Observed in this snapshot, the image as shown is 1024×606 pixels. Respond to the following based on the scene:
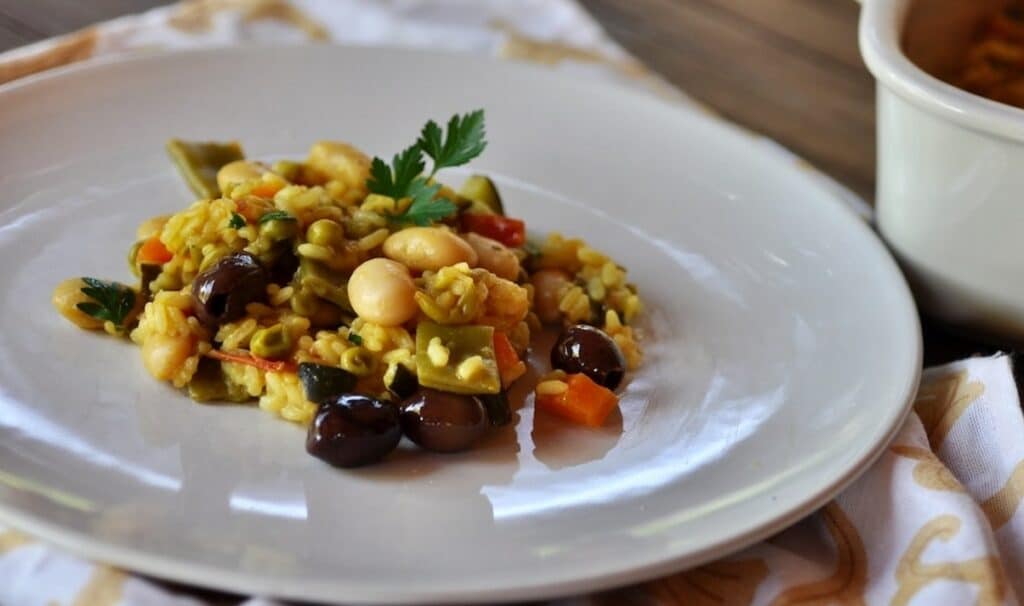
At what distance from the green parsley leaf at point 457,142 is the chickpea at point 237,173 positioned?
0.99 feet

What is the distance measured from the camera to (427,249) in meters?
1.83

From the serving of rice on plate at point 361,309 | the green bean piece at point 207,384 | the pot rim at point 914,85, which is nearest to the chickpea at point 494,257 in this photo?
the serving of rice on plate at point 361,309

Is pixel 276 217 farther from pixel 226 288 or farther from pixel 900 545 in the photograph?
pixel 900 545

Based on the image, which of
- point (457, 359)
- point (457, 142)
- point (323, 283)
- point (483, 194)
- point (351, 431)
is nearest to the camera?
point (351, 431)

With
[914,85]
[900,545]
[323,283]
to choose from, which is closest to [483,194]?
[323,283]

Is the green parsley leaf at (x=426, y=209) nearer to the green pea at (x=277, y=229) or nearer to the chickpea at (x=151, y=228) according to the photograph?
the green pea at (x=277, y=229)

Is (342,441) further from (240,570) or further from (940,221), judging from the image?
(940,221)

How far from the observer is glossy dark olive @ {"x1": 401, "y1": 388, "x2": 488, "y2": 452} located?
163 centimetres

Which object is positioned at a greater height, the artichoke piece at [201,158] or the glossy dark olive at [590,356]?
the artichoke piece at [201,158]

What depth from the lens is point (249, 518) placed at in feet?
4.87

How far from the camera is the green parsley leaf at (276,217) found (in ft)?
5.98

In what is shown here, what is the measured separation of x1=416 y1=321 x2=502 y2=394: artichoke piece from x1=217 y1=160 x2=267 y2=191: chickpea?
0.47 metres

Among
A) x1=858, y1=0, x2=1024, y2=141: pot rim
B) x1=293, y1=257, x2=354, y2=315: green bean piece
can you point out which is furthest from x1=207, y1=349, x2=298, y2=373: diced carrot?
x1=858, y1=0, x2=1024, y2=141: pot rim

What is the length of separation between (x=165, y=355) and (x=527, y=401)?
1.81 ft
